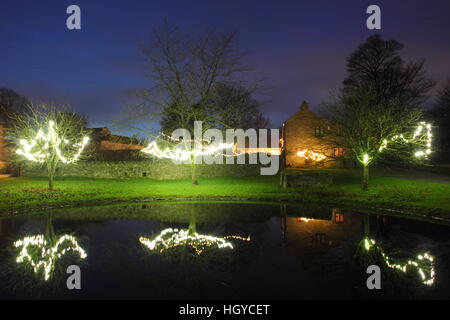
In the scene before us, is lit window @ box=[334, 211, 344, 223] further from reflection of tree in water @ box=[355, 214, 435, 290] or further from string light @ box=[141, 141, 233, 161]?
string light @ box=[141, 141, 233, 161]

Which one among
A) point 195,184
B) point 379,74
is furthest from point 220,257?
point 379,74

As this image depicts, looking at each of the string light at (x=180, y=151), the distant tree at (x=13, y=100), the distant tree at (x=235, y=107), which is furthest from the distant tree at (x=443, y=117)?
the distant tree at (x=13, y=100)

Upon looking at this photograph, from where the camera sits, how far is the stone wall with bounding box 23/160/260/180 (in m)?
28.4

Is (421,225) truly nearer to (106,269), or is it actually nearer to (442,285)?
(442,285)

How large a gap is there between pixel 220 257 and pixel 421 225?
7373 millimetres

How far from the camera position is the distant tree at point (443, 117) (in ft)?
144

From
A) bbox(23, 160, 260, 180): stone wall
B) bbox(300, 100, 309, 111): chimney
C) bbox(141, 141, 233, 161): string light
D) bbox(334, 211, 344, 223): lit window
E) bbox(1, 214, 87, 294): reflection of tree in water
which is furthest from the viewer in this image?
bbox(300, 100, 309, 111): chimney

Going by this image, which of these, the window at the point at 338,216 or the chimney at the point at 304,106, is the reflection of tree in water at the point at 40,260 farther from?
the chimney at the point at 304,106

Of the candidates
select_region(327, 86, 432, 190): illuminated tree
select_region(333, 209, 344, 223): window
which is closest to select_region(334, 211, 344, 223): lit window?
select_region(333, 209, 344, 223): window

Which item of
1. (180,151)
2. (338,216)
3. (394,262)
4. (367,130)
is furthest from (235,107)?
(394,262)

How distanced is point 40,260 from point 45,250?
2.76 ft

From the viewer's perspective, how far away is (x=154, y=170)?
1120 inches

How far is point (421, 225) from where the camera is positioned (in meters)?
10.6

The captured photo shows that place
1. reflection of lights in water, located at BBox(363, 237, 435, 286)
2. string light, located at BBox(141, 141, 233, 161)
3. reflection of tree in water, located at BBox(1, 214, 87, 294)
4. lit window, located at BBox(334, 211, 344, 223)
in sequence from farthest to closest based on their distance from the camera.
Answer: string light, located at BBox(141, 141, 233, 161) < lit window, located at BBox(334, 211, 344, 223) < reflection of lights in water, located at BBox(363, 237, 435, 286) < reflection of tree in water, located at BBox(1, 214, 87, 294)
